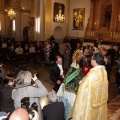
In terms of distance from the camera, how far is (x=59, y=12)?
58.9ft

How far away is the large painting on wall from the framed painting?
124cm

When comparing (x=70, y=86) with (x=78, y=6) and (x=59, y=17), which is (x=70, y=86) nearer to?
(x=59, y=17)

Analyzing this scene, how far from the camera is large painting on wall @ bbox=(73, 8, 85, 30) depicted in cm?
1812

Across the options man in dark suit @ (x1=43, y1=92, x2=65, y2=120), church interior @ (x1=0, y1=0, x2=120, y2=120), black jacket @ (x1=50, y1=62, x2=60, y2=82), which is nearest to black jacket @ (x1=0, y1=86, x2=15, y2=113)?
man in dark suit @ (x1=43, y1=92, x2=65, y2=120)

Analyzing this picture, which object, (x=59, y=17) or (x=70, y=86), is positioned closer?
(x=70, y=86)

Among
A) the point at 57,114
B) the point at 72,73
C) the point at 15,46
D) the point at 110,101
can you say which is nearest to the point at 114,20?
the point at 15,46

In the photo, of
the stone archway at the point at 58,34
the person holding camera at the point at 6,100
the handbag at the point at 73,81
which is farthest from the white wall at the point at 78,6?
the person holding camera at the point at 6,100

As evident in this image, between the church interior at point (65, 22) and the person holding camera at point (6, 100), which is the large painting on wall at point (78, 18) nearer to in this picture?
the church interior at point (65, 22)

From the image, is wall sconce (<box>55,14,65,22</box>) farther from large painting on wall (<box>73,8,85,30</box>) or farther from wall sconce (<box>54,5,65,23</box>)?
large painting on wall (<box>73,8,85,30</box>)

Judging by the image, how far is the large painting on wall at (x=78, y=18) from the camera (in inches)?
714

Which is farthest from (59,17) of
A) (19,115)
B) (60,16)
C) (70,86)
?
(19,115)

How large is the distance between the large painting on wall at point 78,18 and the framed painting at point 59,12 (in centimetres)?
124

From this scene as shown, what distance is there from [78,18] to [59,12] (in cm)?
205

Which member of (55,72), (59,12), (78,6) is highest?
(78,6)
